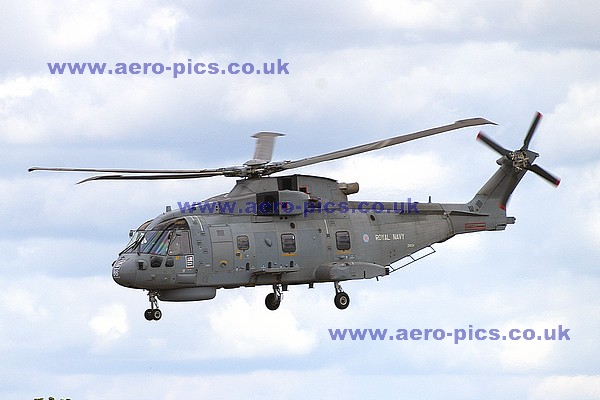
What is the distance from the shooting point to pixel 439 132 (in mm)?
41531

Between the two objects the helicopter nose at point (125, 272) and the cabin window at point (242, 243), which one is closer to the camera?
the helicopter nose at point (125, 272)

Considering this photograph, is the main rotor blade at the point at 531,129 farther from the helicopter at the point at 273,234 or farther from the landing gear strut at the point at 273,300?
the landing gear strut at the point at 273,300

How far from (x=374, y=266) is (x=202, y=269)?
7.01 metres

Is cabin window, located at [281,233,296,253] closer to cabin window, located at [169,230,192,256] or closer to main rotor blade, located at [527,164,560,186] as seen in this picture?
cabin window, located at [169,230,192,256]

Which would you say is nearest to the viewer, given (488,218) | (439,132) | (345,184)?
(439,132)

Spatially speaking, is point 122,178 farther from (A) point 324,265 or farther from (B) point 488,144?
(B) point 488,144

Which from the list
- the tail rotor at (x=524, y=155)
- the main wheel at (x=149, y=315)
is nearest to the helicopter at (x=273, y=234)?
the main wheel at (x=149, y=315)

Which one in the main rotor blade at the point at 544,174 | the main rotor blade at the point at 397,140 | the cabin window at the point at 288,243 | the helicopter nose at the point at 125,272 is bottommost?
the helicopter nose at the point at 125,272

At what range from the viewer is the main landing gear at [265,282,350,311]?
45.1 meters

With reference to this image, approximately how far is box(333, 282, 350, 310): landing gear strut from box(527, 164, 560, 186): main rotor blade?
31.2 ft

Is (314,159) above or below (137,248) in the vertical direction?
above

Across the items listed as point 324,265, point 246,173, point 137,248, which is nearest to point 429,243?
point 324,265

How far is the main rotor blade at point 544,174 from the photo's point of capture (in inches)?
1908

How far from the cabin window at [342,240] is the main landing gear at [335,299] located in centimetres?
143
